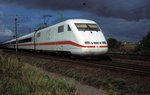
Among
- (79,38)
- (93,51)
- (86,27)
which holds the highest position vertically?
(86,27)

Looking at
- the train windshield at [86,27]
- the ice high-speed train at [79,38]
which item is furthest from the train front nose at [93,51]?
the train windshield at [86,27]

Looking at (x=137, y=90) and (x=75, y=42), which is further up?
(x=75, y=42)

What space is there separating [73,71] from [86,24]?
355 inches

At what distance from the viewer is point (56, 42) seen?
98.0 feet

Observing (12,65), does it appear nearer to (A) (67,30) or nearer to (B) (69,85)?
(B) (69,85)

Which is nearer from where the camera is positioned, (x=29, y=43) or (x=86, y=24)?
(x=86, y=24)

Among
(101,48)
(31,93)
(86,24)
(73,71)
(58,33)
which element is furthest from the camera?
(58,33)

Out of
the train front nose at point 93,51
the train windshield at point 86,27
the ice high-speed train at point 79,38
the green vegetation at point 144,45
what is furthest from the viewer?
the green vegetation at point 144,45

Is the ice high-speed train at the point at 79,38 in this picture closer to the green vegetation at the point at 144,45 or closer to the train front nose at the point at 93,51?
the train front nose at the point at 93,51

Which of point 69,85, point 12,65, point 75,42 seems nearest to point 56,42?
point 75,42

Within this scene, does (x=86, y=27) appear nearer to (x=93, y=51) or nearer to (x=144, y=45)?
(x=93, y=51)

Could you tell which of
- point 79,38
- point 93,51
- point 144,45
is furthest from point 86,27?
point 144,45

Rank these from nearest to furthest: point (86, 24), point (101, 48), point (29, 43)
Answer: point (101, 48), point (86, 24), point (29, 43)

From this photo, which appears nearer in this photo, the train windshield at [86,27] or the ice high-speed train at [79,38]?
the ice high-speed train at [79,38]
